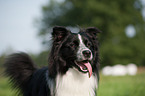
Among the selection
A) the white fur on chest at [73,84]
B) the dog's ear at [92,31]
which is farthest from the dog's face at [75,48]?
the dog's ear at [92,31]

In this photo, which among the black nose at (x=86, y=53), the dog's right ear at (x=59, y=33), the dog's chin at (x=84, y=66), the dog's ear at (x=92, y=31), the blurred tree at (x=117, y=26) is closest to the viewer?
the black nose at (x=86, y=53)

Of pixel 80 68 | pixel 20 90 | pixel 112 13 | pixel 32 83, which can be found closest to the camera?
pixel 80 68

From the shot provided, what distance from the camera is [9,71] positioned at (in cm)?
499

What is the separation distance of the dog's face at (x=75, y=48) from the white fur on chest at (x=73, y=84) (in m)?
0.16

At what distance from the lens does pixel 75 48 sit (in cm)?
367

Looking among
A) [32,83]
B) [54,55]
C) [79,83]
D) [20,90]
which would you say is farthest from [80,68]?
[20,90]

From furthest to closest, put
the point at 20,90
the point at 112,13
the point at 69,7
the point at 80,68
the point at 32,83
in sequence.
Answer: the point at 69,7 → the point at 112,13 → the point at 20,90 → the point at 32,83 → the point at 80,68

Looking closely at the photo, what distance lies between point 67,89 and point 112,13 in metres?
21.3

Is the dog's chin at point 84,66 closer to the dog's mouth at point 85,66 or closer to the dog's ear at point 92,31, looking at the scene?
the dog's mouth at point 85,66

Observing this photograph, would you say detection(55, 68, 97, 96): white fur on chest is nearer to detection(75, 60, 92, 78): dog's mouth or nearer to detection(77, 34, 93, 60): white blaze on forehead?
detection(75, 60, 92, 78): dog's mouth

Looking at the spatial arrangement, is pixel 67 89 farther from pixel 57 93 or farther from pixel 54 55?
pixel 54 55

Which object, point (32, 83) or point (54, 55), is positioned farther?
point (32, 83)

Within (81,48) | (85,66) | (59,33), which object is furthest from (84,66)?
(59,33)

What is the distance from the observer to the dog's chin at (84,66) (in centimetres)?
363
